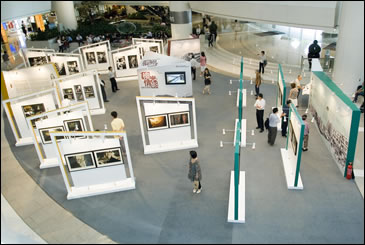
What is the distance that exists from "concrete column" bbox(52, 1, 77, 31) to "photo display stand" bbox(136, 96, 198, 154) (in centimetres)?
2274

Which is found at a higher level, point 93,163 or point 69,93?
point 69,93

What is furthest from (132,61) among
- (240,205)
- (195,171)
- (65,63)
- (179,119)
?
(240,205)

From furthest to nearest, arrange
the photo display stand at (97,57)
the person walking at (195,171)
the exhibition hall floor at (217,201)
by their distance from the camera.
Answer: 1. the photo display stand at (97,57)
2. the person walking at (195,171)
3. the exhibition hall floor at (217,201)

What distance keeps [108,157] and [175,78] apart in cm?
729

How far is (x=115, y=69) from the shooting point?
1998cm

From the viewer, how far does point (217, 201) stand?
923 centimetres

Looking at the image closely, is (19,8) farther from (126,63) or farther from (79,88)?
(79,88)

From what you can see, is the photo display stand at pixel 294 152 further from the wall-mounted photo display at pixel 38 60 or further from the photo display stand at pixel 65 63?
the wall-mounted photo display at pixel 38 60

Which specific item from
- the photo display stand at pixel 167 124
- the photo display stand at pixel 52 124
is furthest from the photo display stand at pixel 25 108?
the photo display stand at pixel 167 124

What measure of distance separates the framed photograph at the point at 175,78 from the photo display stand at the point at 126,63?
4.83 metres

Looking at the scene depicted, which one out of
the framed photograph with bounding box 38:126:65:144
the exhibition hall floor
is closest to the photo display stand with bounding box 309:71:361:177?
the exhibition hall floor

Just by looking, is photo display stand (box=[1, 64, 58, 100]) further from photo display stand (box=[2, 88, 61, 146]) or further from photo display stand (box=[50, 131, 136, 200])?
photo display stand (box=[50, 131, 136, 200])

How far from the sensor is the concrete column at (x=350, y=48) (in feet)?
43.9

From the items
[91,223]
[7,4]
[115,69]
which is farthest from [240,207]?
[7,4]
